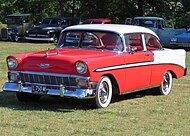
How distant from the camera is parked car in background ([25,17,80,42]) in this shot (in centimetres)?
2806

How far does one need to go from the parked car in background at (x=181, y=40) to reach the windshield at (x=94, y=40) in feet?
45.6

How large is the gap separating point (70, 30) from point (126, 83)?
1.65m

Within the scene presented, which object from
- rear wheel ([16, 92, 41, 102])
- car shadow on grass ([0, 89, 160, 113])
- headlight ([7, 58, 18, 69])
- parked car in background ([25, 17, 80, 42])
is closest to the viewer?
car shadow on grass ([0, 89, 160, 113])

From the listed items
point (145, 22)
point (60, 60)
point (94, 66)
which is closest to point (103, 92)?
point (94, 66)

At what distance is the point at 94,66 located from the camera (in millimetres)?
7848

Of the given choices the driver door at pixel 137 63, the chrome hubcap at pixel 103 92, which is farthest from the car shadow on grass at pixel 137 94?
the chrome hubcap at pixel 103 92

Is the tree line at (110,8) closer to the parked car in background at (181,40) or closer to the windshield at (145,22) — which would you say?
the windshield at (145,22)

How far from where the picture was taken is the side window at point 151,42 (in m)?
9.66

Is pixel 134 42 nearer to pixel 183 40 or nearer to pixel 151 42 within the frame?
pixel 151 42

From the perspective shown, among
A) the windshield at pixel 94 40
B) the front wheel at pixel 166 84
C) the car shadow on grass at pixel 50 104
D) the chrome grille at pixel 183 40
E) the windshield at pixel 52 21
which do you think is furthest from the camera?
the windshield at pixel 52 21

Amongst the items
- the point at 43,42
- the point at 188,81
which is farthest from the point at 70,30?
the point at 43,42

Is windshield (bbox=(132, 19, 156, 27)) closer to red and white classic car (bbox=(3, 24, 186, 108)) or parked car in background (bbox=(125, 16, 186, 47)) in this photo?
parked car in background (bbox=(125, 16, 186, 47))

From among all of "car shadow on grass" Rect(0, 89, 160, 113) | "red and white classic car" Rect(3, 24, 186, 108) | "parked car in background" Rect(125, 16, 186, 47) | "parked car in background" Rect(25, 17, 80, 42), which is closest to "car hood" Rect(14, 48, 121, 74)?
"red and white classic car" Rect(3, 24, 186, 108)

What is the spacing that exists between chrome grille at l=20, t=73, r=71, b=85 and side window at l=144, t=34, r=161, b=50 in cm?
242
